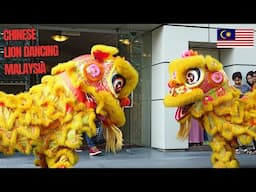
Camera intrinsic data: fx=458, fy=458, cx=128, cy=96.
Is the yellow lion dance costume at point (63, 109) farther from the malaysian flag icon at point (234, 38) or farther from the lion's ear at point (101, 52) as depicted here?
the malaysian flag icon at point (234, 38)

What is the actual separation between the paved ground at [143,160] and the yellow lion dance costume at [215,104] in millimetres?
921

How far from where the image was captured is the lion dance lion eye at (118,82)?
5.52 metres

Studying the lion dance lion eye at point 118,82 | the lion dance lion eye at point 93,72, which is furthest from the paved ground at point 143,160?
the lion dance lion eye at point 93,72

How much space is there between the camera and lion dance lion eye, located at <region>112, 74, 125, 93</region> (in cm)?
552

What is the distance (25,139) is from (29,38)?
3634 millimetres

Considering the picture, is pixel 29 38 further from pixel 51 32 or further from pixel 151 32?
pixel 151 32

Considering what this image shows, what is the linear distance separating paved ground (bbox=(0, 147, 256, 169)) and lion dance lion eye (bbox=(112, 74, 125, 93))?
1.84 meters

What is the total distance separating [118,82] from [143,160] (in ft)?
8.42

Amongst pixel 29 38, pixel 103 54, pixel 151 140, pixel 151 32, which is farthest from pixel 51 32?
pixel 103 54

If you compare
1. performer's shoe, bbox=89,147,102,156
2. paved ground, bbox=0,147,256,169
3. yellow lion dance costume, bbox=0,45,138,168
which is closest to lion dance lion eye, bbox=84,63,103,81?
yellow lion dance costume, bbox=0,45,138,168

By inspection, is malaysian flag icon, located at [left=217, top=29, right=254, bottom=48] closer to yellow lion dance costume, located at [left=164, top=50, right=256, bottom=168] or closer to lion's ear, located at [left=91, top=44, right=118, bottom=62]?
yellow lion dance costume, located at [left=164, top=50, right=256, bottom=168]

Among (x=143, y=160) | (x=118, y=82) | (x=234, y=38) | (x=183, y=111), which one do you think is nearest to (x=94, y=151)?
(x=143, y=160)
